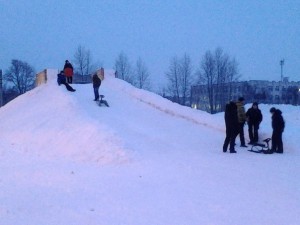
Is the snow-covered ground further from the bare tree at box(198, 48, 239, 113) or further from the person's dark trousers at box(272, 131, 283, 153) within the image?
the bare tree at box(198, 48, 239, 113)

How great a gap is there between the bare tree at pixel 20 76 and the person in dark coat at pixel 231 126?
60.5 metres

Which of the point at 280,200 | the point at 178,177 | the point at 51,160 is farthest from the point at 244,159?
the point at 51,160

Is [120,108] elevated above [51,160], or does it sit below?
above

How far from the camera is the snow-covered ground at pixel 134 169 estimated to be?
6.72 meters

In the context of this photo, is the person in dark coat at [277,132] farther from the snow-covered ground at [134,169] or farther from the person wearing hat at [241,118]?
the person wearing hat at [241,118]

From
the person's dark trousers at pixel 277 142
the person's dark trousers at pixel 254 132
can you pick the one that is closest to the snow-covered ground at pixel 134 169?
the person's dark trousers at pixel 277 142

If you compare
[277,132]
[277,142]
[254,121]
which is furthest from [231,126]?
[254,121]

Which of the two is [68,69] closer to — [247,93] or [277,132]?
[277,132]

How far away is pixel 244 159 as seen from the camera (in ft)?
39.4

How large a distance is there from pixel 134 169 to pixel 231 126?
14.4ft

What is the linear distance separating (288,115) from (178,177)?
15.2m

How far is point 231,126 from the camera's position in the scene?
13.3 m

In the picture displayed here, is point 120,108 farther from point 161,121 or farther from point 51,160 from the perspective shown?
point 51,160

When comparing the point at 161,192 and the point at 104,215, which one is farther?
the point at 161,192
